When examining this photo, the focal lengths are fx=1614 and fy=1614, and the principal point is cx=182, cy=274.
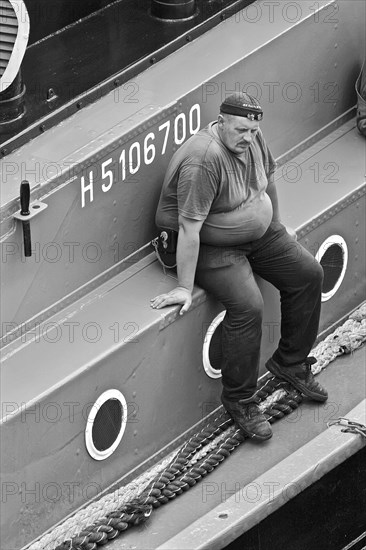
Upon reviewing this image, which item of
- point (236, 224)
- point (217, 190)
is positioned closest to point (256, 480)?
point (236, 224)

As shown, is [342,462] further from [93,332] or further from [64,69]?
[64,69]

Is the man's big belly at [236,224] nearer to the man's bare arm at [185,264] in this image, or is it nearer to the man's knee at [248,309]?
the man's bare arm at [185,264]

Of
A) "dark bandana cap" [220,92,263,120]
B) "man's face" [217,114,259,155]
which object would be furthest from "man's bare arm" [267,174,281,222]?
"dark bandana cap" [220,92,263,120]

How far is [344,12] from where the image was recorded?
26.6ft

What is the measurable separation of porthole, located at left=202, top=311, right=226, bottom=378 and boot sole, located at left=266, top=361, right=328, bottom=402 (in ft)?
1.01

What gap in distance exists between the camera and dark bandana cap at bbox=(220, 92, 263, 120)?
6.82 metres

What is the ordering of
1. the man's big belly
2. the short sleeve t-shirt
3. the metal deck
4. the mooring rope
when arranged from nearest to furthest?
the metal deck < the mooring rope < the short sleeve t-shirt < the man's big belly

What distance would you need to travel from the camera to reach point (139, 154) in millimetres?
7090

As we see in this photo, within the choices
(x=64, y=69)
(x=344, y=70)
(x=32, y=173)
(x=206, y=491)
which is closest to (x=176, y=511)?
(x=206, y=491)

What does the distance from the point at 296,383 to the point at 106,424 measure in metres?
1.11

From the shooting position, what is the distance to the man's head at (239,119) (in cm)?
682

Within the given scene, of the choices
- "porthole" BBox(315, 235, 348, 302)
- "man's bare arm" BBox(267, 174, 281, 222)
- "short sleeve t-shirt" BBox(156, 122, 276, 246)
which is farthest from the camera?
"porthole" BBox(315, 235, 348, 302)

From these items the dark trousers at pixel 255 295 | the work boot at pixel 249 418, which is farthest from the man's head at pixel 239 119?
the work boot at pixel 249 418

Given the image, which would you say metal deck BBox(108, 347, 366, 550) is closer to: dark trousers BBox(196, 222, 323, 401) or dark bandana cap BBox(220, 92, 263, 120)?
dark trousers BBox(196, 222, 323, 401)
